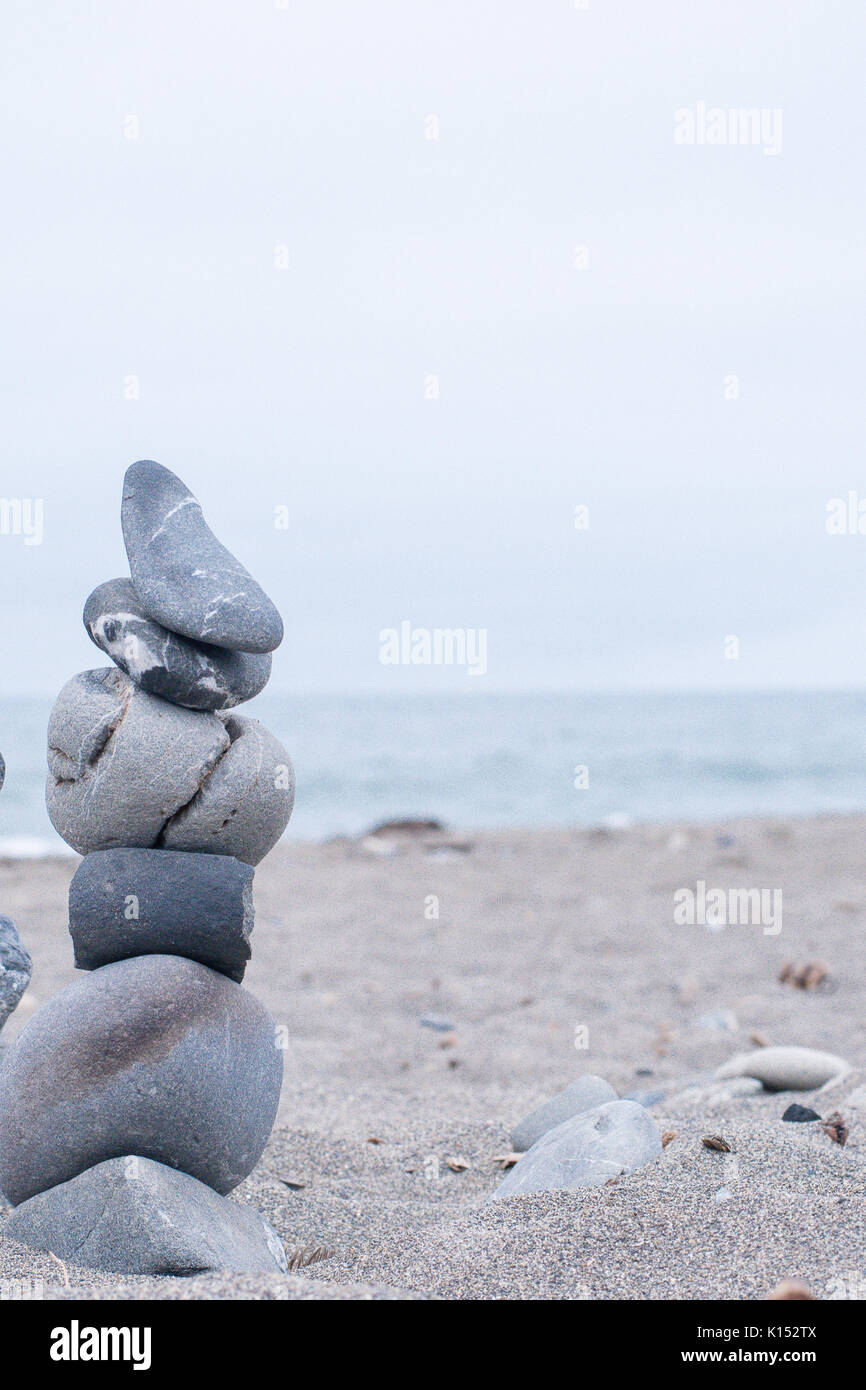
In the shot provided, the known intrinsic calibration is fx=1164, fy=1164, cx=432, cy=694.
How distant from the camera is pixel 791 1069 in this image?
5.37 metres

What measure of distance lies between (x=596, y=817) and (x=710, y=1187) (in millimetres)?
20156

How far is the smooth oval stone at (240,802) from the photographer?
369 cm

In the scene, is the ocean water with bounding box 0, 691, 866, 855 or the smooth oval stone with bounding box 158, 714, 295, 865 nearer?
the smooth oval stone with bounding box 158, 714, 295, 865

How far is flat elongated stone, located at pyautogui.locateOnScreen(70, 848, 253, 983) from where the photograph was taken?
12.0ft

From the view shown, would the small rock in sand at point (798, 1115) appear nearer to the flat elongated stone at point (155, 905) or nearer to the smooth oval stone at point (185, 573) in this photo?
the flat elongated stone at point (155, 905)

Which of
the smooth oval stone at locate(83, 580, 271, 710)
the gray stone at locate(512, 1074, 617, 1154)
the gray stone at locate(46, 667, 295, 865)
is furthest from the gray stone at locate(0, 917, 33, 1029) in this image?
the gray stone at locate(512, 1074, 617, 1154)

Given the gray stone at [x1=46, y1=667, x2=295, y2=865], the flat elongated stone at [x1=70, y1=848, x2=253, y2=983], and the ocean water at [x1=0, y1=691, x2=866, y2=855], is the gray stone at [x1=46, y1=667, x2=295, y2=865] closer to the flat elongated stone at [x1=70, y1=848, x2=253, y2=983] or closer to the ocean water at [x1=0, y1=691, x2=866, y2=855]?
the flat elongated stone at [x1=70, y1=848, x2=253, y2=983]

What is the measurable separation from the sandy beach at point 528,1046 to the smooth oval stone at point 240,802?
127cm

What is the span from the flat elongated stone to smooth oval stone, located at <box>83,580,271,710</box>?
1.72 feet

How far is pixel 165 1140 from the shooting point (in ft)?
11.5

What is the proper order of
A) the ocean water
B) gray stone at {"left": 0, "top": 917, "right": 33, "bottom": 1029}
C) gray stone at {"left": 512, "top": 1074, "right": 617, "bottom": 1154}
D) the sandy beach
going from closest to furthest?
the sandy beach, gray stone at {"left": 0, "top": 917, "right": 33, "bottom": 1029}, gray stone at {"left": 512, "top": 1074, "right": 617, "bottom": 1154}, the ocean water

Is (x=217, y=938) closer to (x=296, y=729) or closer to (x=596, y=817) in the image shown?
(x=596, y=817)

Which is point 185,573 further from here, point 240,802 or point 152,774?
point 240,802
